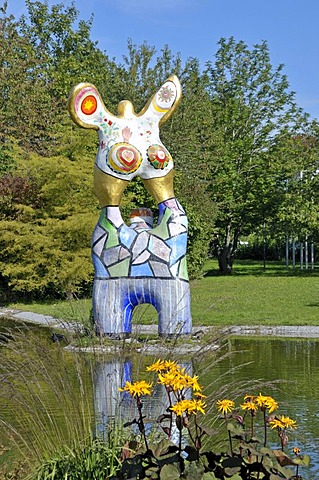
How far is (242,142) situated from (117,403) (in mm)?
26019

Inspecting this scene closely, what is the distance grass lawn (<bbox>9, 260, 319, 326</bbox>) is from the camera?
45.4 ft

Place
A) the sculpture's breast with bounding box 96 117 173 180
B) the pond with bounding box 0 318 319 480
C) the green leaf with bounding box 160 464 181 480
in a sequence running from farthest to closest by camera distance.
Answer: the sculpture's breast with bounding box 96 117 173 180
the pond with bounding box 0 318 319 480
the green leaf with bounding box 160 464 181 480

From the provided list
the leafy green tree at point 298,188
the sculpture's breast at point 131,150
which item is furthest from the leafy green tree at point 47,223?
the leafy green tree at point 298,188

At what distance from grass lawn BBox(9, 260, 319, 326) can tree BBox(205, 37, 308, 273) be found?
2.23 metres

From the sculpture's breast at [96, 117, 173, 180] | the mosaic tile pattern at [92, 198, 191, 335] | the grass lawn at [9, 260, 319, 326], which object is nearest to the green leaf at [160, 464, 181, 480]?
the grass lawn at [9, 260, 319, 326]

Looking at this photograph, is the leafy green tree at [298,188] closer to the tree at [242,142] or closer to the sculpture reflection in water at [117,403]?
the tree at [242,142]

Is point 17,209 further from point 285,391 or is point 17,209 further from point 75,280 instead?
point 285,391

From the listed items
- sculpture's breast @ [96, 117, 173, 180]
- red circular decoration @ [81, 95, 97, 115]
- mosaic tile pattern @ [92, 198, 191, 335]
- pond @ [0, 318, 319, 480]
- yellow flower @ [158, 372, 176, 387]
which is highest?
red circular decoration @ [81, 95, 97, 115]

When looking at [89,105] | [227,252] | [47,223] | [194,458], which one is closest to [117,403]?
[194,458]

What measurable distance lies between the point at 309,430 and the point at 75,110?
6.13 metres

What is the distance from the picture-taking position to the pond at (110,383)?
3.77 m

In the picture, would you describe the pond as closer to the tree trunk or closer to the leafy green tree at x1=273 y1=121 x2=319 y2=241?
the leafy green tree at x1=273 y1=121 x2=319 y2=241

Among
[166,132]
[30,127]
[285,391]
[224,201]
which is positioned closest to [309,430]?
[285,391]

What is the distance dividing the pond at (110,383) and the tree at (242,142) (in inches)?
643
